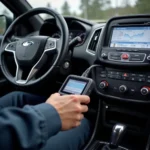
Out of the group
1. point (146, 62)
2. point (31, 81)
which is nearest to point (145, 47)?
point (146, 62)

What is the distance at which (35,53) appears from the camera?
51.2 inches

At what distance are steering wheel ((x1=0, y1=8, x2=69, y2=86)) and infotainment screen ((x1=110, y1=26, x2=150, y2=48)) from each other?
235mm

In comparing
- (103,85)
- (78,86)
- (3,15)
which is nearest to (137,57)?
(103,85)

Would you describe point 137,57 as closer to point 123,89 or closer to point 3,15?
point 123,89

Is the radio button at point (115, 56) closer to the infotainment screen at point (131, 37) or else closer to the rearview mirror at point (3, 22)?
the infotainment screen at point (131, 37)

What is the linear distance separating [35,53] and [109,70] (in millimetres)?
381

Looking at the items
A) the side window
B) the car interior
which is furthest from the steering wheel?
the side window

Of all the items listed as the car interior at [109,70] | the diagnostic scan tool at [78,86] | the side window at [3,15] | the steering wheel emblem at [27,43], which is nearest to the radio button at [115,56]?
the car interior at [109,70]

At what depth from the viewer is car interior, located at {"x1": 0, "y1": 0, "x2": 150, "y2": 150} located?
115cm

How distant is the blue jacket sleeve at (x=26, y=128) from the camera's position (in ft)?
2.07

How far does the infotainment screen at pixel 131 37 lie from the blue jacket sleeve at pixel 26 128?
2.04ft

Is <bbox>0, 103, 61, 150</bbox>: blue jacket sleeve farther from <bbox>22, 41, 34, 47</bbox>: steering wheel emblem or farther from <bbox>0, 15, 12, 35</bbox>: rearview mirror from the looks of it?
<bbox>0, 15, 12, 35</bbox>: rearview mirror

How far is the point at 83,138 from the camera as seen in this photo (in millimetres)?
1079

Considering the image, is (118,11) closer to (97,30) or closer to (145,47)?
(97,30)
